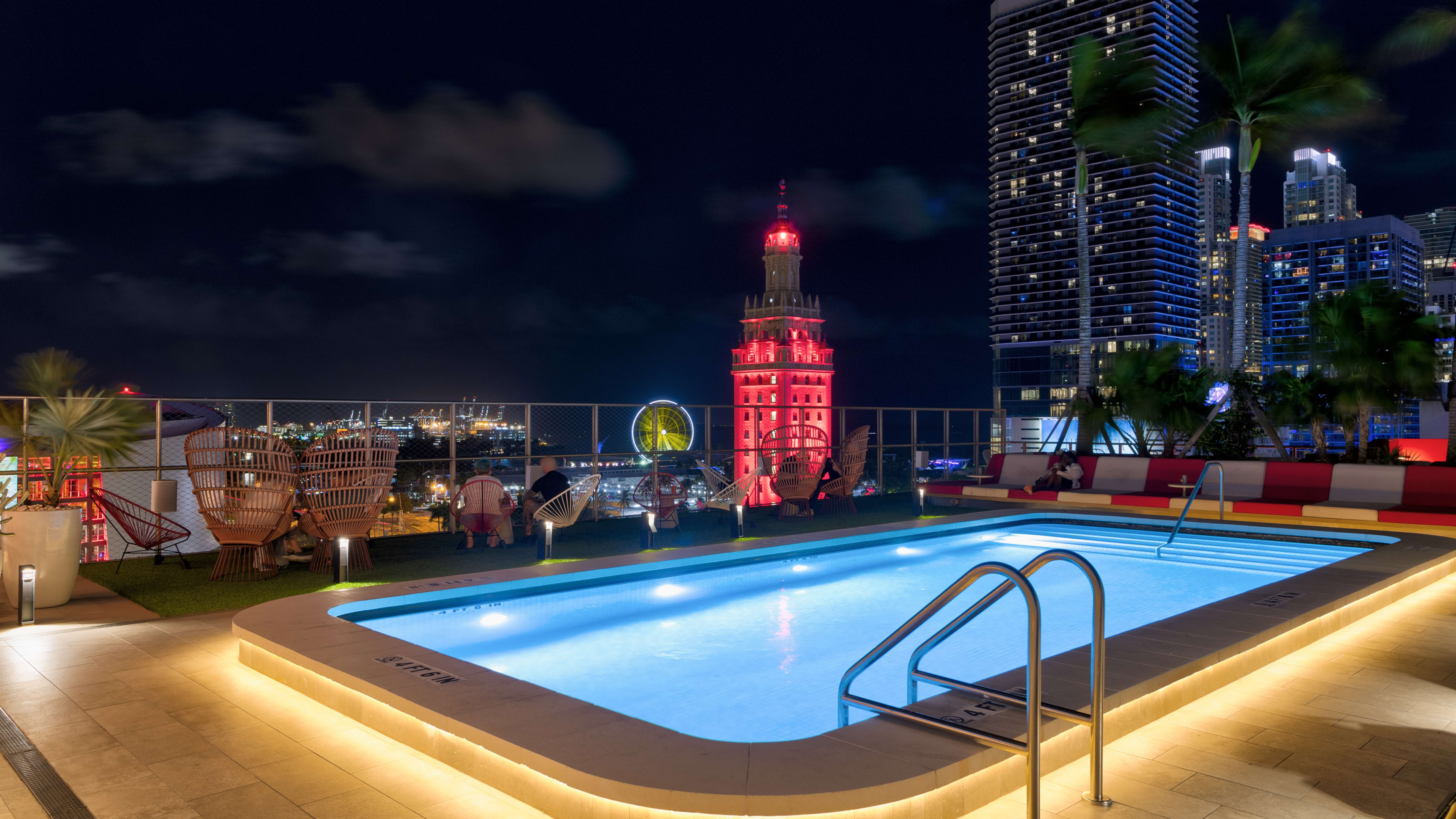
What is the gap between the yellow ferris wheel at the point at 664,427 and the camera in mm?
9945

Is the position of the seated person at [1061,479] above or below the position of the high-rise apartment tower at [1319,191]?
below

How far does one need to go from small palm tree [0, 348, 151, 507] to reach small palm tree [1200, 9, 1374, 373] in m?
14.5

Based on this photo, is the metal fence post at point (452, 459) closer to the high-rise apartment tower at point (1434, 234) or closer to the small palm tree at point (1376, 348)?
the small palm tree at point (1376, 348)

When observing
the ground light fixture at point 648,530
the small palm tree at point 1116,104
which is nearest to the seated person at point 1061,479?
the small palm tree at point 1116,104

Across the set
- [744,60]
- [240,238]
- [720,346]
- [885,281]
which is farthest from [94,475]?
[720,346]

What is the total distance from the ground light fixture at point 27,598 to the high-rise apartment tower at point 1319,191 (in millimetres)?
148970

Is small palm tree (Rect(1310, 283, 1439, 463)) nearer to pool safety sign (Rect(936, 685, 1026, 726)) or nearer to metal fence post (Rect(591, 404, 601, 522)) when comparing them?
metal fence post (Rect(591, 404, 601, 522))

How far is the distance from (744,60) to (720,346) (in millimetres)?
45170

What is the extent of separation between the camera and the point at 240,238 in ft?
90.1

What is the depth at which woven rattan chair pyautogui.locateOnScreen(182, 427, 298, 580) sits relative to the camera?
19.8ft

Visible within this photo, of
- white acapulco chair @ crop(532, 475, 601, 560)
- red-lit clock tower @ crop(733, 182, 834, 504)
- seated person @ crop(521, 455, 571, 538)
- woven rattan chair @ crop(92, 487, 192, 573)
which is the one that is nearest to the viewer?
woven rattan chair @ crop(92, 487, 192, 573)

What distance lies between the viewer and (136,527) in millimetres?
6480

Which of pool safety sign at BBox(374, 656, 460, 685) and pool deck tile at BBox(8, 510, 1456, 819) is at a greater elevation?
pool safety sign at BBox(374, 656, 460, 685)

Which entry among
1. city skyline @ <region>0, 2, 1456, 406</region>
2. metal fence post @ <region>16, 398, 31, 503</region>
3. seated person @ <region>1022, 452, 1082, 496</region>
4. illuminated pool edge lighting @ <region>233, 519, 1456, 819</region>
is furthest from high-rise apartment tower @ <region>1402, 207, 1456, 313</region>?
metal fence post @ <region>16, 398, 31, 503</region>
